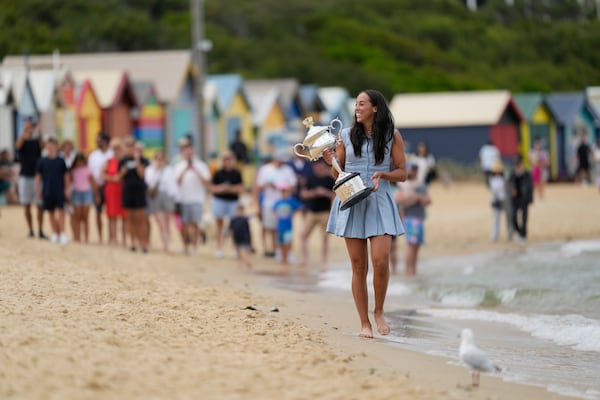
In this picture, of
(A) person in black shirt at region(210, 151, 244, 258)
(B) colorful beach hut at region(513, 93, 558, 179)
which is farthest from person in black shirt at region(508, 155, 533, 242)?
(B) colorful beach hut at region(513, 93, 558, 179)

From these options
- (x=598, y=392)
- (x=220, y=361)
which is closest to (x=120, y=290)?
(x=220, y=361)

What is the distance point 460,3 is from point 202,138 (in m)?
54.7

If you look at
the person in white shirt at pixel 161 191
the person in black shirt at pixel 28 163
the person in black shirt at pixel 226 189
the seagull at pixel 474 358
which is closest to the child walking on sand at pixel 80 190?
the person in black shirt at pixel 28 163

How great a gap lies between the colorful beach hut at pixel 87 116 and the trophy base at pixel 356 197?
2143 centimetres

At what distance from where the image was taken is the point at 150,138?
109 ft

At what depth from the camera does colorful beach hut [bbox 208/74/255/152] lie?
37531mm

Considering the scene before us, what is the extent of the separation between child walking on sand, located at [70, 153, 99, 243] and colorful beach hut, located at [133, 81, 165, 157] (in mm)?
14139

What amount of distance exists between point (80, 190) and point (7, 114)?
10.2 metres

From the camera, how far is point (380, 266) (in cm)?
881

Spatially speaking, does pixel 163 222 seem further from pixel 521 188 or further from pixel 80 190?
pixel 521 188

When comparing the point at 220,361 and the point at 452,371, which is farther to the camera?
the point at 452,371

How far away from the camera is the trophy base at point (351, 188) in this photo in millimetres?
8469

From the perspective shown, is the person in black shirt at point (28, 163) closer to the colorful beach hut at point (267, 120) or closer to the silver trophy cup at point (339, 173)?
the silver trophy cup at point (339, 173)

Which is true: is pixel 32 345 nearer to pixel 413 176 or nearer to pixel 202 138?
pixel 413 176
